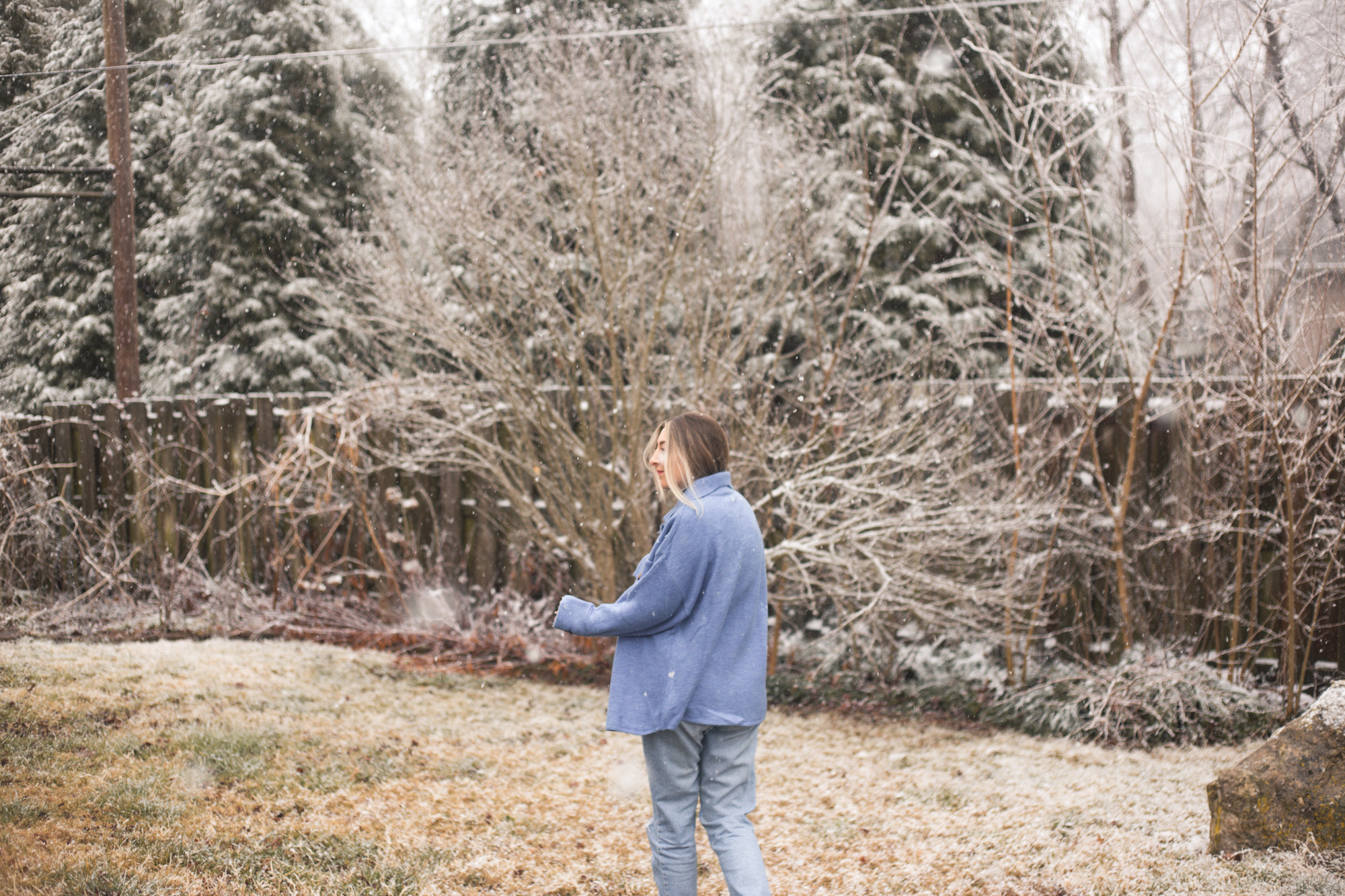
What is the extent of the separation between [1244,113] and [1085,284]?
1.04 meters

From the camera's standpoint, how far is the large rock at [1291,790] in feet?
10.2

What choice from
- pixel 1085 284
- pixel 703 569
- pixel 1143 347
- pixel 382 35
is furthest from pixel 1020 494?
pixel 382 35

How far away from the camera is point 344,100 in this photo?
6.14m

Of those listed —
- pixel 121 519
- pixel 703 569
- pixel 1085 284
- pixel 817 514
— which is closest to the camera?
pixel 703 569

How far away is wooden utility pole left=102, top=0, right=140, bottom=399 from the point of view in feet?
10.2

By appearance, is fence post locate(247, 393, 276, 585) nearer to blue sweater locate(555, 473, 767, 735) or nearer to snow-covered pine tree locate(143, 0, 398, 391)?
snow-covered pine tree locate(143, 0, 398, 391)

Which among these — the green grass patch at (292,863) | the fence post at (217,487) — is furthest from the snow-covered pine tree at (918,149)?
the green grass patch at (292,863)

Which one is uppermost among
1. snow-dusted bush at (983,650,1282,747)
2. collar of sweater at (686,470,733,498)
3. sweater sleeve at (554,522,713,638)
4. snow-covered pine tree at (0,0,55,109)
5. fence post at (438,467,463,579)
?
snow-covered pine tree at (0,0,55,109)

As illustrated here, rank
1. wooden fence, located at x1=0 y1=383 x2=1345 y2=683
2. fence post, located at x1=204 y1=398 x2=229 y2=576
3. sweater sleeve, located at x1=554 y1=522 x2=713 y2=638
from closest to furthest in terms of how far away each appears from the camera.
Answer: sweater sleeve, located at x1=554 y1=522 x2=713 y2=638
wooden fence, located at x1=0 y1=383 x2=1345 y2=683
fence post, located at x1=204 y1=398 x2=229 y2=576

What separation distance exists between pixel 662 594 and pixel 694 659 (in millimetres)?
197

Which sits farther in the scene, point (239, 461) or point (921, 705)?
point (239, 461)

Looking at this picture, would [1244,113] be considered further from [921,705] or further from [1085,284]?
[921,705]

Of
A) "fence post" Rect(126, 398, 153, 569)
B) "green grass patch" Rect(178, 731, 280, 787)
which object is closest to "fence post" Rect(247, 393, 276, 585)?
"fence post" Rect(126, 398, 153, 569)

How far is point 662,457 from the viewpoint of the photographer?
105 inches
